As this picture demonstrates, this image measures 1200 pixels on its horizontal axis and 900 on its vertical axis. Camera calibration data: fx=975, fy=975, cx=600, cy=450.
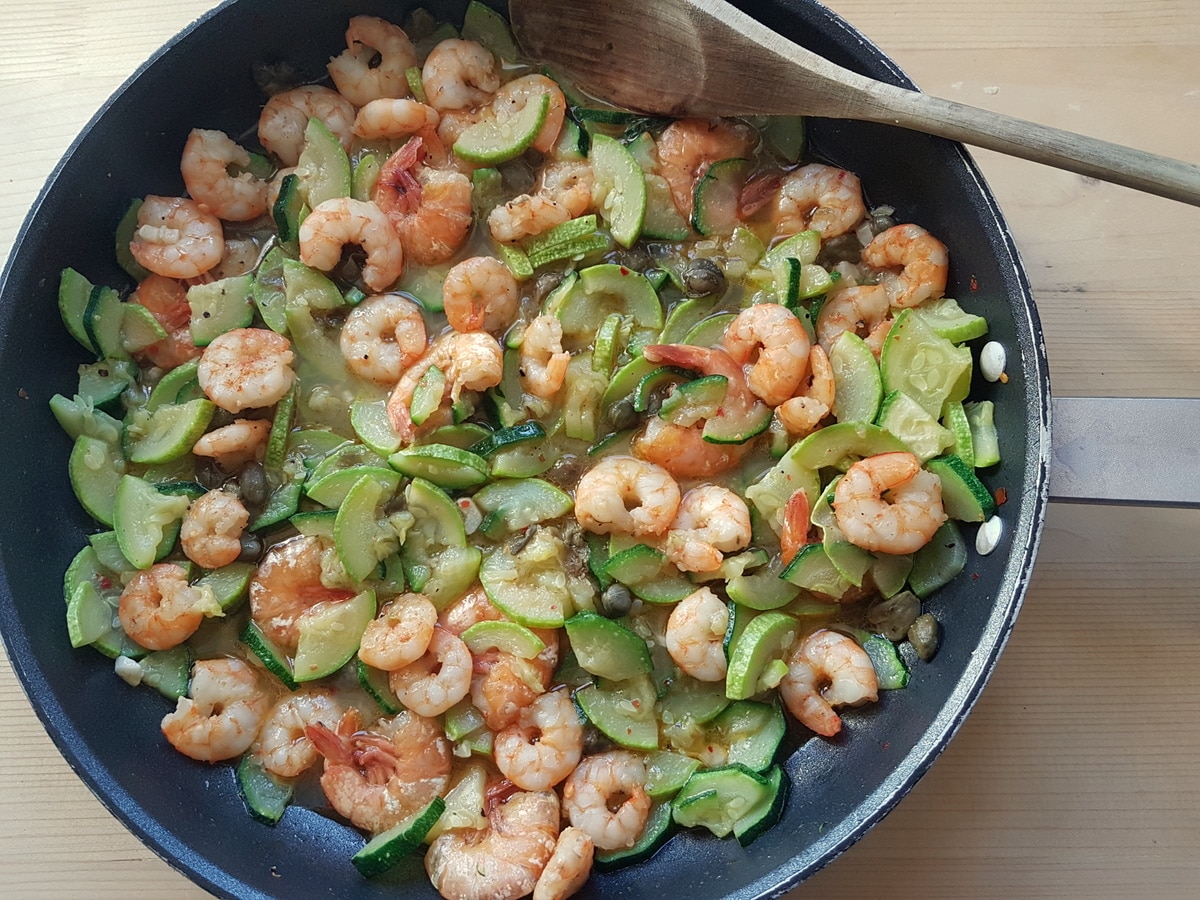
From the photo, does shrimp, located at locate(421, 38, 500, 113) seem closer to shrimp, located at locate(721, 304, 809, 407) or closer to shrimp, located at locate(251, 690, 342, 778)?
shrimp, located at locate(721, 304, 809, 407)

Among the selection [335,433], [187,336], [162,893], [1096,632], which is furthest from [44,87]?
[1096,632]

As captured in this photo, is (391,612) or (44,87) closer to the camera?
(391,612)

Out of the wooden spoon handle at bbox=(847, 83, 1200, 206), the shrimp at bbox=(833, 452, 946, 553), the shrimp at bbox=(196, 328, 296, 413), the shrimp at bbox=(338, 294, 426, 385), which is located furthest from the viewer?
the shrimp at bbox=(338, 294, 426, 385)

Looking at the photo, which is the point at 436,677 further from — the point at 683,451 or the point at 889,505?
the point at 889,505

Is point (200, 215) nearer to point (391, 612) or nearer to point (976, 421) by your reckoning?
point (391, 612)

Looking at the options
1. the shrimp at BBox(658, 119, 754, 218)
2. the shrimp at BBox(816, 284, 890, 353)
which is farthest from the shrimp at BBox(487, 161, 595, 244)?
the shrimp at BBox(816, 284, 890, 353)

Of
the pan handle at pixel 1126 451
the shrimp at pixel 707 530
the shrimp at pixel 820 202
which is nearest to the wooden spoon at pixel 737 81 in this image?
the shrimp at pixel 820 202
